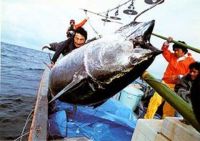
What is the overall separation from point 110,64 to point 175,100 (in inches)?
17.9

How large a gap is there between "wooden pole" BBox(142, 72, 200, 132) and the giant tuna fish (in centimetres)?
11

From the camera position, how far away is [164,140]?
94.0 inches

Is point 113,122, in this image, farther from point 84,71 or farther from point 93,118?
point 84,71

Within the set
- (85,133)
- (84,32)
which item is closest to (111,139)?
(85,133)

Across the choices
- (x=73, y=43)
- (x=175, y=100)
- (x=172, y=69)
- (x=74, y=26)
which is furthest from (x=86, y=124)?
(x=74, y=26)

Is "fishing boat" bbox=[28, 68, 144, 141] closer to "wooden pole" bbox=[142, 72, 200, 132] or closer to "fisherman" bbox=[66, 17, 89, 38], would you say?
"fisherman" bbox=[66, 17, 89, 38]

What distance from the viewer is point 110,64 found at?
159 cm

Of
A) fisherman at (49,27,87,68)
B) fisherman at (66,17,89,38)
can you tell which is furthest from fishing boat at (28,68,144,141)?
fisherman at (66,17,89,38)

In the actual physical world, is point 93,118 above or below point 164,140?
below

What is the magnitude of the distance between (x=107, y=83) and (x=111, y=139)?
12.7 ft

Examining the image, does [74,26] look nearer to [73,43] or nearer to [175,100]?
[73,43]

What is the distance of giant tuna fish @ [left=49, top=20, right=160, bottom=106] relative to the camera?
1521 mm

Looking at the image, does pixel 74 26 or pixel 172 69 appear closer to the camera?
pixel 172 69

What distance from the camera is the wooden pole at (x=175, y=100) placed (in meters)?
1.52
